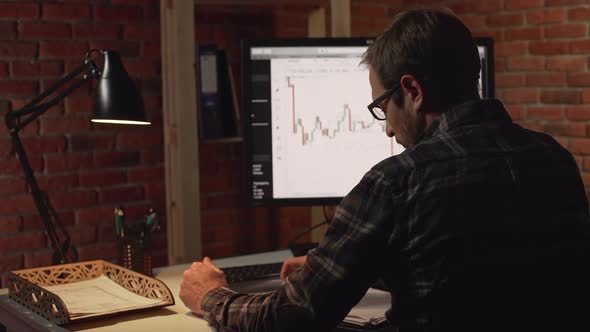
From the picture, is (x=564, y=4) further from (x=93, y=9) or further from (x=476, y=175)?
(x=476, y=175)

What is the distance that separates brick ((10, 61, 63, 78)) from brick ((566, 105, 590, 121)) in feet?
6.65

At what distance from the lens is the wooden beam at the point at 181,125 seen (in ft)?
6.95

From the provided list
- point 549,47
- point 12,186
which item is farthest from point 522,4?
point 12,186

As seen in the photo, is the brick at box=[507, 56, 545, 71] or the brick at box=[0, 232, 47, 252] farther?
the brick at box=[507, 56, 545, 71]

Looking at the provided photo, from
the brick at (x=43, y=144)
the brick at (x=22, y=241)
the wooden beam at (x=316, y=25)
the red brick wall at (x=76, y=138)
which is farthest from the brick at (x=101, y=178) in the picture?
the wooden beam at (x=316, y=25)

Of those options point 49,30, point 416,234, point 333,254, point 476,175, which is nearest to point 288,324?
point 333,254

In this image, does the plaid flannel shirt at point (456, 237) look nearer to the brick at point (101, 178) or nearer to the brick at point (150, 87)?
the brick at point (101, 178)

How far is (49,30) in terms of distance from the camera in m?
2.78

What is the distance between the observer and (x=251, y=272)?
72.2 inches

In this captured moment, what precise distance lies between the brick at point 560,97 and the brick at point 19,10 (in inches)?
81.7

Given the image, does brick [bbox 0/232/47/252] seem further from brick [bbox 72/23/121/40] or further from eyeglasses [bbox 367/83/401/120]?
eyeglasses [bbox 367/83/401/120]

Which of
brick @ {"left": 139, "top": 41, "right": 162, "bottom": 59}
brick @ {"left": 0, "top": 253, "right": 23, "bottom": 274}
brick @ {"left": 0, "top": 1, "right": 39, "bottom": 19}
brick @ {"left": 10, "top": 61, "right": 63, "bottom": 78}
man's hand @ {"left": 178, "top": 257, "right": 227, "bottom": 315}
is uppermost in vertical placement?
brick @ {"left": 0, "top": 1, "right": 39, "bottom": 19}

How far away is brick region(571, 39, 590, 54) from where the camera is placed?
3330 mm

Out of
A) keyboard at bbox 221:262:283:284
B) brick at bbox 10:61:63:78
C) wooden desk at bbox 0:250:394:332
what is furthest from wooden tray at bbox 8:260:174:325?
brick at bbox 10:61:63:78
